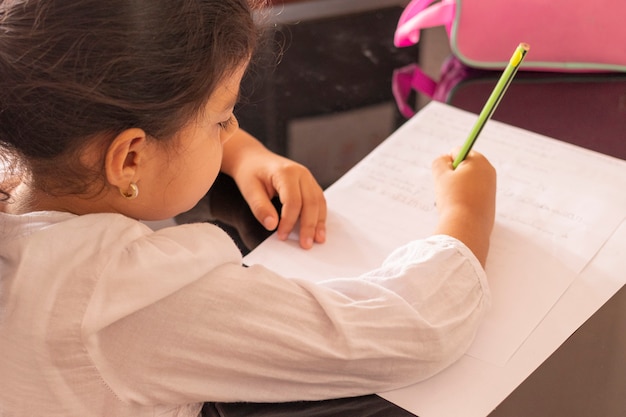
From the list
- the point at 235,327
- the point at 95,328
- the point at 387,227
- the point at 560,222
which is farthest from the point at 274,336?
the point at 560,222

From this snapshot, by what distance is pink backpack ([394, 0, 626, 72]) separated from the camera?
3.56 ft

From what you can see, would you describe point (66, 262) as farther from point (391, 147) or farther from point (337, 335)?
point (391, 147)

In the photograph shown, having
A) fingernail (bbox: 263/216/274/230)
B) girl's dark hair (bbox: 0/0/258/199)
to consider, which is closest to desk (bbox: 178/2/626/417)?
fingernail (bbox: 263/216/274/230)

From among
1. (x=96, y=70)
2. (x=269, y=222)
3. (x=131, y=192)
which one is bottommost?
(x=269, y=222)

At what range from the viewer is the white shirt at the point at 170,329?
24.7 inches

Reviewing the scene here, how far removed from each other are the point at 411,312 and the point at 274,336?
119 mm

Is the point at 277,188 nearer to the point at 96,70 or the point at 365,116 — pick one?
the point at 365,116

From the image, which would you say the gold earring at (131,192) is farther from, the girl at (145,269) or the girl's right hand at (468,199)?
the girl's right hand at (468,199)

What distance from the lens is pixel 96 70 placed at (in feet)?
1.97

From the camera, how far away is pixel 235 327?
2.14 ft

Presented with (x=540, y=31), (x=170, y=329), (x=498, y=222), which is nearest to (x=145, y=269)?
(x=170, y=329)

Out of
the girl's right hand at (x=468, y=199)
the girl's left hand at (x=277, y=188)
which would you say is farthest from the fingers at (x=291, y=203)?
the girl's right hand at (x=468, y=199)

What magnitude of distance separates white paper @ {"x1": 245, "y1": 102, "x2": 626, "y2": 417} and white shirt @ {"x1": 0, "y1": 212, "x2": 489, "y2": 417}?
5 cm

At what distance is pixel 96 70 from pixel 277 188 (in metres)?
0.35
